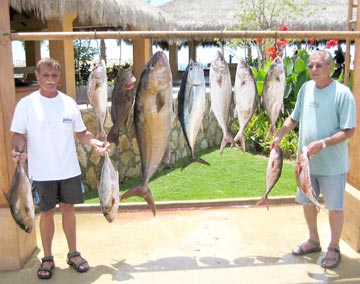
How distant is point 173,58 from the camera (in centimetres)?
1991

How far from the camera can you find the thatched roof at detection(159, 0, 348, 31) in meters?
16.9

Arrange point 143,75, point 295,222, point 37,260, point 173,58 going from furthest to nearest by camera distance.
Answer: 1. point 173,58
2. point 295,222
3. point 37,260
4. point 143,75

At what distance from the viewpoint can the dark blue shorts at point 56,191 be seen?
366 centimetres

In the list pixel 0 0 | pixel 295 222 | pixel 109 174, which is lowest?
pixel 295 222

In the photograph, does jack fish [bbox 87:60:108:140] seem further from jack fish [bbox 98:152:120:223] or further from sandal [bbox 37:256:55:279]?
sandal [bbox 37:256:55:279]

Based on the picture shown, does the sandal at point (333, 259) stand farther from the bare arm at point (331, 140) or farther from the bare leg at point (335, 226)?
the bare arm at point (331, 140)

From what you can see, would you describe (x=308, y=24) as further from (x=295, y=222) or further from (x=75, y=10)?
(x=295, y=222)

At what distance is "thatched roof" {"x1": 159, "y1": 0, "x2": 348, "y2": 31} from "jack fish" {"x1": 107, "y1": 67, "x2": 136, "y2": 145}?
45.3 feet

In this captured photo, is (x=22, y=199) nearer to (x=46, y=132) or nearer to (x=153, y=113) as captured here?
(x=46, y=132)

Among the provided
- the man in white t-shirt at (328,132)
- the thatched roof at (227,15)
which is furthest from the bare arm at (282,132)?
the thatched roof at (227,15)

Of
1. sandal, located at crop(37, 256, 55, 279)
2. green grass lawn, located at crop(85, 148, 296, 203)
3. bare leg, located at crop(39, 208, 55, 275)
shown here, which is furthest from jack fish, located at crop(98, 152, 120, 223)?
green grass lawn, located at crop(85, 148, 296, 203)

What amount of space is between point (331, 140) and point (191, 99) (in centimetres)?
123

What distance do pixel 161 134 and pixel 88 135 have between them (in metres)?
0.72

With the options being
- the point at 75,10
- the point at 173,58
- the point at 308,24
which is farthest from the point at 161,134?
the point at 173,58
